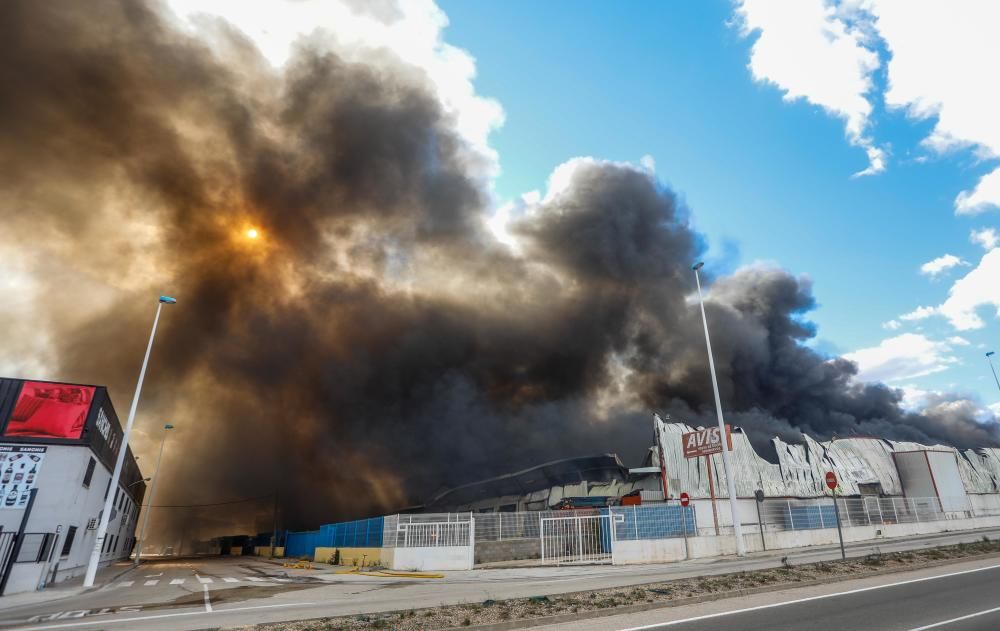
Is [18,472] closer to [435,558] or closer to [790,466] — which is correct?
[435,558]

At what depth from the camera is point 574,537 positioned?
20625 mm

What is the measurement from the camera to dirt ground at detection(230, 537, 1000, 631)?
735 cm

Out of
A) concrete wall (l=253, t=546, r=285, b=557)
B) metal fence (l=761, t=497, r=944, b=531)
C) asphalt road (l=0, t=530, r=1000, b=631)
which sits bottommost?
concrete wall (l=253, t=546, r=285, b=557)

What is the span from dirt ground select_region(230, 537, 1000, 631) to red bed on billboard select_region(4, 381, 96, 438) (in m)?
21.2

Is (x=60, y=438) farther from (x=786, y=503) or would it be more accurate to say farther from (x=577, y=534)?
(x=786, y=503)

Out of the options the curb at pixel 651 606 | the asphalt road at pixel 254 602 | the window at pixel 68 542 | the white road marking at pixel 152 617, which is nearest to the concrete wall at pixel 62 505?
the window at pixel 68 542

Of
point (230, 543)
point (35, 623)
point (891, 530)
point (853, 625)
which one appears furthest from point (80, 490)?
point (230, 543)

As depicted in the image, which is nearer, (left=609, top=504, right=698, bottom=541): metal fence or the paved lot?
the paved lot

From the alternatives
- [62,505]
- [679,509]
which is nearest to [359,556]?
[62,505]

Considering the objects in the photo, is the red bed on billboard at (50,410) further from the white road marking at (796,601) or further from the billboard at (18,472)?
the white road marking at (796,601)

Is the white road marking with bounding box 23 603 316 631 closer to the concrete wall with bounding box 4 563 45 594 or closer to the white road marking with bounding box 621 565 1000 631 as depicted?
the white road marking with bounding box 621 565 1000 631

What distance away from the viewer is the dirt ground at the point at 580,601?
735cm

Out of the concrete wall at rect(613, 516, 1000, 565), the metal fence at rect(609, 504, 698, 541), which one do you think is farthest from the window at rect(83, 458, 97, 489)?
the concrete wall at rect(613, 516, 1000, 565)

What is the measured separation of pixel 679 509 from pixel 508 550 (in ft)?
25.1
